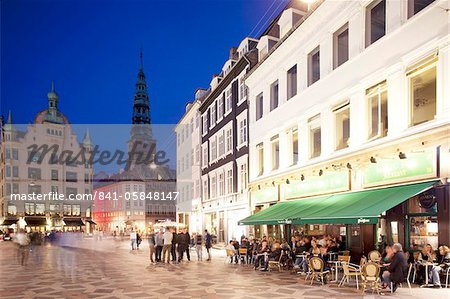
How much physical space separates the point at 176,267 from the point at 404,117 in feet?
37.4

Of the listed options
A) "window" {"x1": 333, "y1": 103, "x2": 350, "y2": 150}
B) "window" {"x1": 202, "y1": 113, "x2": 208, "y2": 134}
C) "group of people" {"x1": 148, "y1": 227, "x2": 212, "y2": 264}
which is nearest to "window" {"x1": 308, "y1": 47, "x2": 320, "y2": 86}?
"window" {"x1": 333, "y1": 103, "x2": 350, "y2": 150}

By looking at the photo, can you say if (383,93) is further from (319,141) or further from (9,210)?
(9,210)

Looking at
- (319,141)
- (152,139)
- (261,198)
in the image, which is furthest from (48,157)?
(319,141)

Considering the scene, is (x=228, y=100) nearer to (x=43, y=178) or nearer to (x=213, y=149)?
(x=213, y=149)

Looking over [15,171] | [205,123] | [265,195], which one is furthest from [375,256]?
[15,171]

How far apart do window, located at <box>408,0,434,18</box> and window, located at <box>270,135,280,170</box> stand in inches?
421

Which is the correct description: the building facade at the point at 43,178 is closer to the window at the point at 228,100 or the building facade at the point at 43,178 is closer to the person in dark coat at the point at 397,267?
the window at the point at 228,100

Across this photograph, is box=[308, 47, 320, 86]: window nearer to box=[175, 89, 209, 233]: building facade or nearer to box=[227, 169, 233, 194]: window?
box=[227, 169, 233, 194]: window

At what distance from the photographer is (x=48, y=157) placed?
246 ft

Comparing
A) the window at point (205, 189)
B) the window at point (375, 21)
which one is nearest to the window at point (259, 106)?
the window at point (375, 21)

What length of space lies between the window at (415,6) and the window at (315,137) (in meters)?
6.27

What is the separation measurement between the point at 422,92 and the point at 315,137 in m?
6.67

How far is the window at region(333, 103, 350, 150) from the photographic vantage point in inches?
655

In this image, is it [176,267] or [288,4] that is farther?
[288,4]
